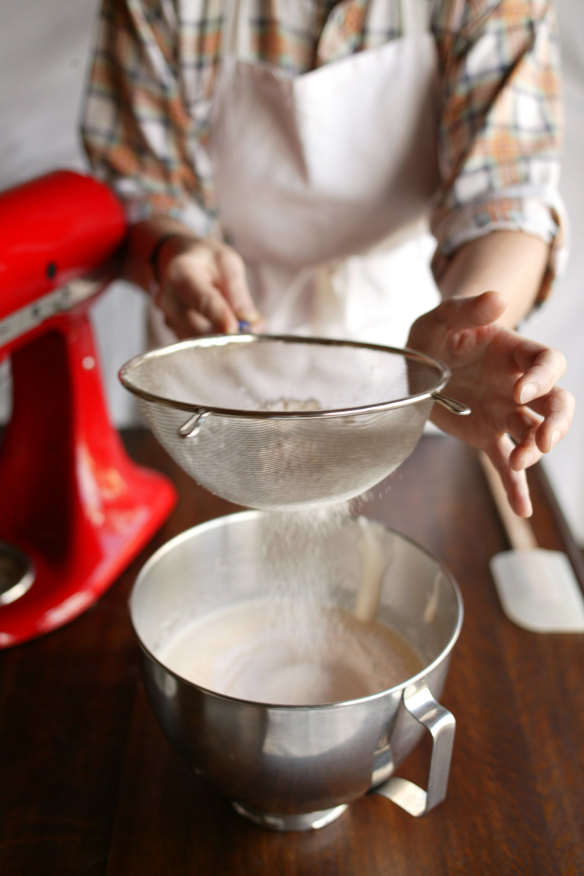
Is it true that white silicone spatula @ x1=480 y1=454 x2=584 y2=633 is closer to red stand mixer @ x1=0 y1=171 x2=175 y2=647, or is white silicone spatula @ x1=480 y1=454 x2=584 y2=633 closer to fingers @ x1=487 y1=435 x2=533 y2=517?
fingers @ x1=487 y1=435 x2=533 y2=517

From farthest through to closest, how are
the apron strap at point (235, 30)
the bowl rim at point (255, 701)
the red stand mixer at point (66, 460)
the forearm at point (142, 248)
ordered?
the apron strap at point (235, 30)
the forearm at point (142, 248)
the red stand mixer at point (66, 460)
the bowl rim at point (255, 701)

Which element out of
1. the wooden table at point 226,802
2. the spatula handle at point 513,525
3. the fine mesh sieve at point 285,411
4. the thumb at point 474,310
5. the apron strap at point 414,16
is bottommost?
the spatula handle at point 513,525

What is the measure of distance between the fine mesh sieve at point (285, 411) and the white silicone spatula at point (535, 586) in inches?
7.6

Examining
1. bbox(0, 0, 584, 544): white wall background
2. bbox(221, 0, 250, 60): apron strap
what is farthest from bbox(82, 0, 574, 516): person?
bbox(0, 0, 584, 544): white wall background

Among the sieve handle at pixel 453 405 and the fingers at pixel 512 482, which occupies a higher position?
the sieve handle at pixel 453 405

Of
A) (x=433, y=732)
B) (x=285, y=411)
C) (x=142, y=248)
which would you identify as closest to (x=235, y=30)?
(x=142, y=248)

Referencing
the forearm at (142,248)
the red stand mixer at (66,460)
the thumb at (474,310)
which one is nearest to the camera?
the thumb at (474,310)

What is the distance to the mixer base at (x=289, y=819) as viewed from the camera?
0.50m

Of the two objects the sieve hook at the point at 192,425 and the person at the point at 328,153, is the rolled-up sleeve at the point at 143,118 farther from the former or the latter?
the sieve hook at the point at 192,425

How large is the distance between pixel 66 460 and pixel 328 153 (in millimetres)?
561

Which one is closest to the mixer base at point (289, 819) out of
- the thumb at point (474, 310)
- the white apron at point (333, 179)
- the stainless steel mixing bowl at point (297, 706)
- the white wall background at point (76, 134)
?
the stainless steel mixing bowl at point (297, 706)

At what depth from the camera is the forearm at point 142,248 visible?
2.71 feet

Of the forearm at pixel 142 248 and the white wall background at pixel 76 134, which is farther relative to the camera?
the white wall background at pixel 76 134

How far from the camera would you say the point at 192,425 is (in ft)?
1.56
